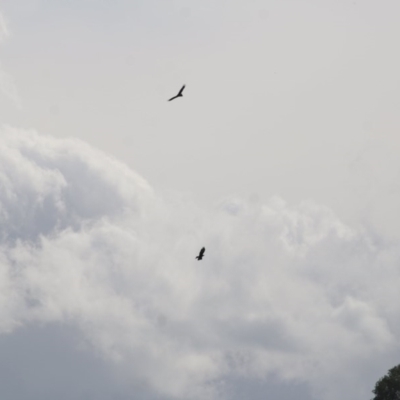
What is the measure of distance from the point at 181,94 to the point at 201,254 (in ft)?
59.5

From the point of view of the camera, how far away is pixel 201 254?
94.4m

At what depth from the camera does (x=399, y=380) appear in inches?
6181

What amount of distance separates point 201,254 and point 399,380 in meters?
76.6

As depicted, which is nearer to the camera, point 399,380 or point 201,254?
point 201,254

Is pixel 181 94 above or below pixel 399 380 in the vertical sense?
below

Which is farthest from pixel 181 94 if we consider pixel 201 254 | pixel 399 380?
pixel 399 380

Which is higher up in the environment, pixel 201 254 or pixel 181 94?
pixel 181 94

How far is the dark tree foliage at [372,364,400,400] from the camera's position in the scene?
156875 millimetres

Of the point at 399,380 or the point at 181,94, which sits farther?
the point at 399,380

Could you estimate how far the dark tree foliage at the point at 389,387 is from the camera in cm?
15688

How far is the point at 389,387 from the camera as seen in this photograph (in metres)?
158

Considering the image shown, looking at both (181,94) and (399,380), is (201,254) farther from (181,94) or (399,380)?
(399,380)

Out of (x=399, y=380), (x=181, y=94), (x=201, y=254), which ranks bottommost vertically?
(x=201, y=254)
